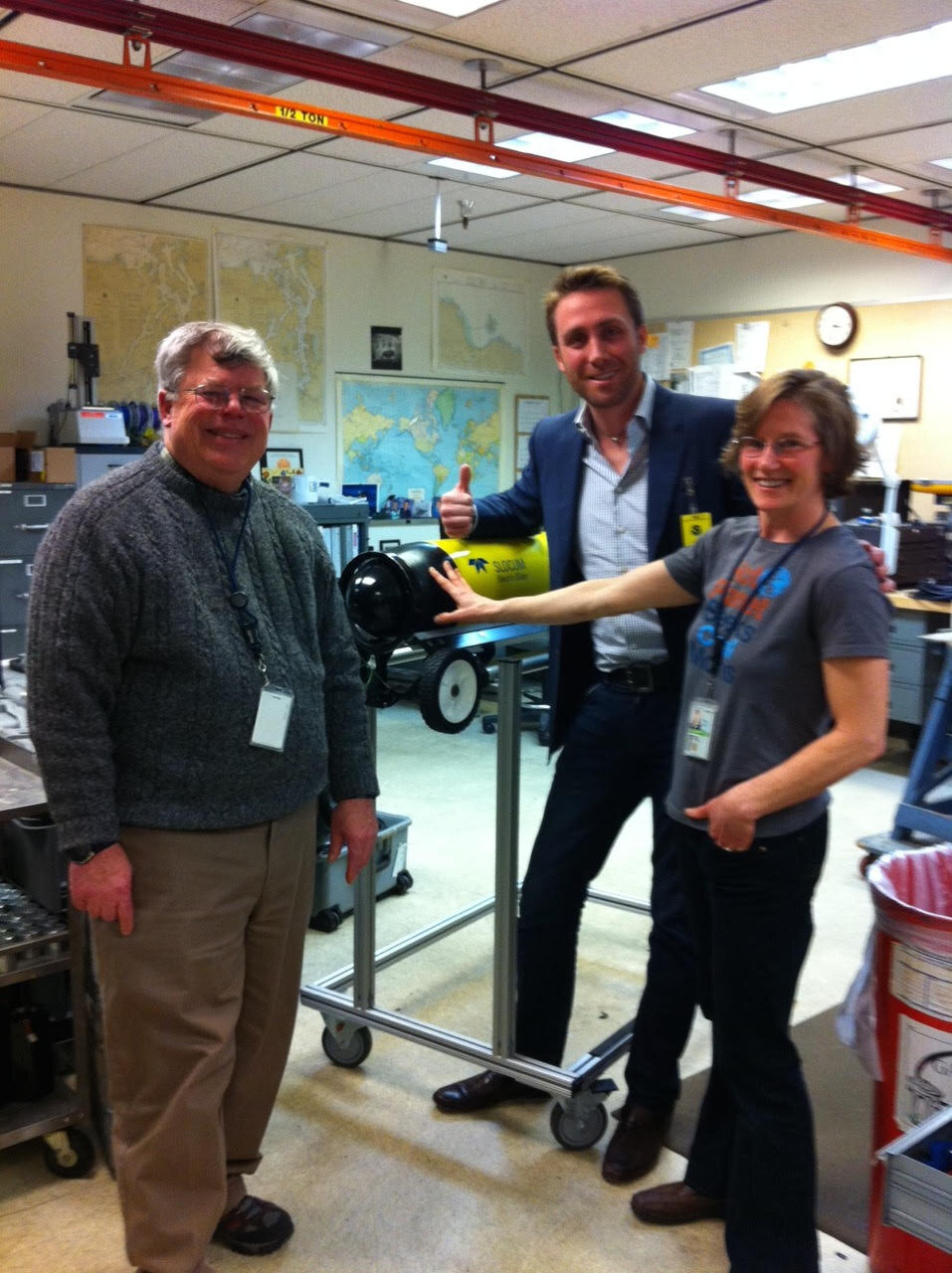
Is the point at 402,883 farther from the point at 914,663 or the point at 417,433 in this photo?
the point at 417,433

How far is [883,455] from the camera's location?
548 cm

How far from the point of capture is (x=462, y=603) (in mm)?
2053

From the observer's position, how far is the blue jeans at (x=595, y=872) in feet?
6.95

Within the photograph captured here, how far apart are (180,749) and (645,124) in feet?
13.1

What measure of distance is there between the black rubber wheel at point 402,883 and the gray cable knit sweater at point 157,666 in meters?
1.84

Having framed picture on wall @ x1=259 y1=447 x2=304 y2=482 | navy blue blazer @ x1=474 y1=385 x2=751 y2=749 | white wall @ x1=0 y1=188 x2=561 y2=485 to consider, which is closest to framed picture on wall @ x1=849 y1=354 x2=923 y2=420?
white wall @ x1=0 y1=188 x2=561 y2=485

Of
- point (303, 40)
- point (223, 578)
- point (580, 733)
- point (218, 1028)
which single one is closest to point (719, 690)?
point (580, 733)

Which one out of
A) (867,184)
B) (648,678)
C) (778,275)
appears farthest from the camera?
(778,275)

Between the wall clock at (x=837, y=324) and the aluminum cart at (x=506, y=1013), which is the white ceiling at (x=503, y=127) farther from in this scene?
the aluminum cart at (x=506, y=1013)

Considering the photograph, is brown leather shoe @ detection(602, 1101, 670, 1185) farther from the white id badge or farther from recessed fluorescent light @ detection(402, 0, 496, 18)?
recessed fluorescent light @ detection(402, 0, 496, 18)

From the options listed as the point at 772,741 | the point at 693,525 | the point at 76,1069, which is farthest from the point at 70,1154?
the point at 693,525

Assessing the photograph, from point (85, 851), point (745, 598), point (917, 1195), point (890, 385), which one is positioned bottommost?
point (917, 1195)

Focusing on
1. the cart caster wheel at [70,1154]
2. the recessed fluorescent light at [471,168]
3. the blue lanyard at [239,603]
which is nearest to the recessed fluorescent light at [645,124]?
the recessed fluorescent light at [471,168]

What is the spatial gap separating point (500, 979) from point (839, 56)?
3.34 meters
